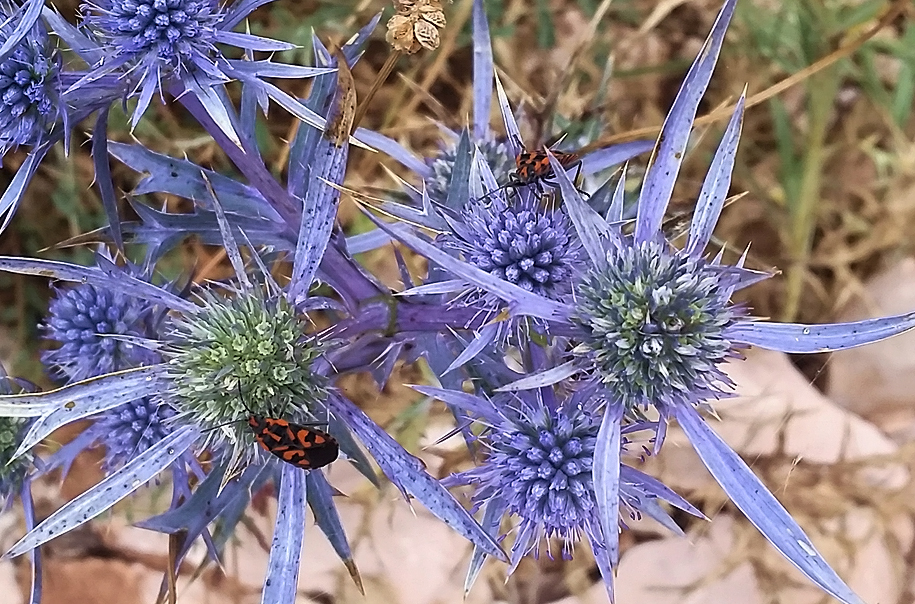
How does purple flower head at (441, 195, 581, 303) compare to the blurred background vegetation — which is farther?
the blurred background vegetation

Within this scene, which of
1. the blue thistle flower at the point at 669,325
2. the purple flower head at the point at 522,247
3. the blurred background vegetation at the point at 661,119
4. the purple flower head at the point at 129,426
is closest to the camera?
the blue thistle flower at the point at 669,325

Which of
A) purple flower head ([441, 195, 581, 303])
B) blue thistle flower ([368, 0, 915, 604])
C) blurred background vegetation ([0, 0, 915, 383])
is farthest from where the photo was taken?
blurred background vegetation ([0, 0, 915, 383])

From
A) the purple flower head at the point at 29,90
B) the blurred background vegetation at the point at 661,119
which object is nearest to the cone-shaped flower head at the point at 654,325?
the purple flower head at the point at 29,90

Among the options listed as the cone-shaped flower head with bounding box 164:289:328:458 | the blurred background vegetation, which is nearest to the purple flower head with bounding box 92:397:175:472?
the cone-shaped flower head with bounding box 164:289:328:458

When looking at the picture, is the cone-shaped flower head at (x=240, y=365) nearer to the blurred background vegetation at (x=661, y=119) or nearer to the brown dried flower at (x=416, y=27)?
the brown dried flower at (x=416, y=27)

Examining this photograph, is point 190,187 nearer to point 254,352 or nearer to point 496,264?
point 254,352

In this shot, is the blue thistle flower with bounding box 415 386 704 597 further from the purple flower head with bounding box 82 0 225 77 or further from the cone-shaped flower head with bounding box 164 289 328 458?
the purple flower head with bounding box 82 0 225 77

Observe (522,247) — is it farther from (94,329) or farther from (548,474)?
(94,329)
